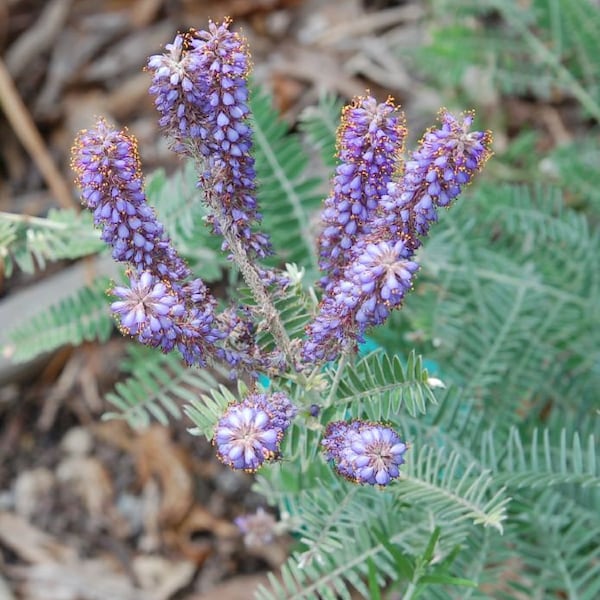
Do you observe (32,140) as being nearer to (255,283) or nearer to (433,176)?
(255,283)

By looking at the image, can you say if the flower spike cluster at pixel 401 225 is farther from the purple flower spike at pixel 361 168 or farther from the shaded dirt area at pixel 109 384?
the shaded dirt area at pixel 109 384

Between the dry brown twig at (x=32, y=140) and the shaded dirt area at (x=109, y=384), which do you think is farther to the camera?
the dry brown twig at (x=32, y=140)

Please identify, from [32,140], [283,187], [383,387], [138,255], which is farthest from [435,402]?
[32,140]

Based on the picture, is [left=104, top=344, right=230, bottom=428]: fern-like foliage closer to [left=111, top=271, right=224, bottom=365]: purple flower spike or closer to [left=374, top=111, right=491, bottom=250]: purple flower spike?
[left=111, top=271, right=224, bottom=365]: purple flower spike

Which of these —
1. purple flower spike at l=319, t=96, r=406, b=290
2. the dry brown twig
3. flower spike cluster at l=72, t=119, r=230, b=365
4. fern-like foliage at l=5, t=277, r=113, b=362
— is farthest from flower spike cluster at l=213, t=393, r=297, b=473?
the dry brown twig

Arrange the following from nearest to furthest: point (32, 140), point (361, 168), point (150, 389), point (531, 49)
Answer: point (361, 168)
point (150, 389)
point (531, 49)
point (32, 140)

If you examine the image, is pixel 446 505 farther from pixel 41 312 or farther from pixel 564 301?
pixel 41 312

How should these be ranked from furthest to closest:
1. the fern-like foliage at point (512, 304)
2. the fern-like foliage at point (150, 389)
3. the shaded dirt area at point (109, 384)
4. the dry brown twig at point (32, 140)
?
the dry brown twig at point (32, 140), the shaded dirt area at point (109, 384), the fern-like foliage at point (512, 304), the fern-like foliage at point (150, 389)

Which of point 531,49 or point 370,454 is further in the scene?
point 531,49

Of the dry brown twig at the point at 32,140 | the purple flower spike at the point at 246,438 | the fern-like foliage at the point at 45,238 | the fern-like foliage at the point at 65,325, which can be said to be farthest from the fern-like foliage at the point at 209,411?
the dry brown twig at the point at 32,140
